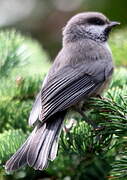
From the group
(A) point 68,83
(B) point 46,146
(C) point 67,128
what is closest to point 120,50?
(A) point 68,83

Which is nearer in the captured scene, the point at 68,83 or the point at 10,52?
the point at 68,83

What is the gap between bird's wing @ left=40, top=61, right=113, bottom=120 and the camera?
9.88 feet

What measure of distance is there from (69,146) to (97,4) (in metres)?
3.29

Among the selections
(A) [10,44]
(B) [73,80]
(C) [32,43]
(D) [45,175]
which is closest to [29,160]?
(D) [45,175]

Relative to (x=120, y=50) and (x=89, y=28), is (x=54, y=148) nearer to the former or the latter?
(x=120, y=50)

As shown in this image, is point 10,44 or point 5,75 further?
point 10,44

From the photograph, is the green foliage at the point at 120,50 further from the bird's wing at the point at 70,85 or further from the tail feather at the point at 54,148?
the tail feather at the point at 54,148

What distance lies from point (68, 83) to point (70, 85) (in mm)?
25

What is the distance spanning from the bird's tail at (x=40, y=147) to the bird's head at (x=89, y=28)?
1180 millimetres

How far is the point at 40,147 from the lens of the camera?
2.75m

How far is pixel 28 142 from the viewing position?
2727 millimetres

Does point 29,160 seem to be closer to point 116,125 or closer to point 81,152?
point 81,152

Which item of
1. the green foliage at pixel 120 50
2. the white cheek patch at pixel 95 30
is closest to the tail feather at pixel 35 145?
the green foliage at pixel 120 50

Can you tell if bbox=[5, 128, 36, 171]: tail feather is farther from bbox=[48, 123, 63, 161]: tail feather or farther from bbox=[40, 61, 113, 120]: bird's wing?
bbox=[40, 61, 113, 120]: bird's wing
